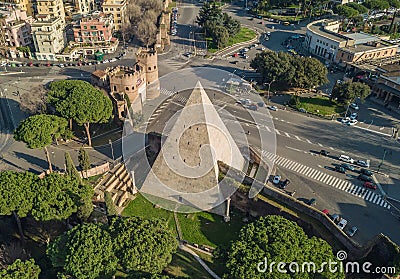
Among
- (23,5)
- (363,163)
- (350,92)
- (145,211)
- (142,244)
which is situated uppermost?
(23,5)

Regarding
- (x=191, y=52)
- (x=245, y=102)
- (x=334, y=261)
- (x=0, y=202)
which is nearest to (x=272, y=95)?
(x=245, y=102)

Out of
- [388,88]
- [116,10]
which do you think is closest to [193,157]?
[388,88]

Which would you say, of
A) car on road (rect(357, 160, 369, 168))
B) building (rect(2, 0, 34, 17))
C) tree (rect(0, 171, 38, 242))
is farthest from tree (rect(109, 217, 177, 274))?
building (rect(2, 0, 34, 17))

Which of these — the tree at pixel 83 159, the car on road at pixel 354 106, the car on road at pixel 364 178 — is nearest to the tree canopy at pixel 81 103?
the tree at pixel 83 159

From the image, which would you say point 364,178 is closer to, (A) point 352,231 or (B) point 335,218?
(B) point 335,218

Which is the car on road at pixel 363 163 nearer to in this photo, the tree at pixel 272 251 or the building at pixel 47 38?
the tree at pixel 272 251

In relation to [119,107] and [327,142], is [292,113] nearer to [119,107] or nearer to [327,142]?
[327,142]

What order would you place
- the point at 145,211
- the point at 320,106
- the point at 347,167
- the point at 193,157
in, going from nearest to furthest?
the point at 193,157, the point at 145,211, the point at 347,167, the point at 320,106
